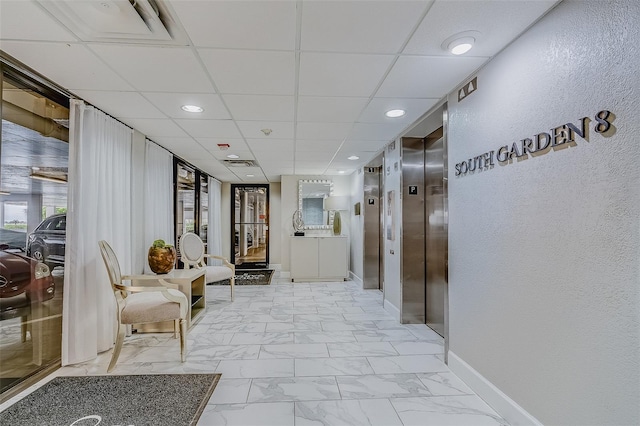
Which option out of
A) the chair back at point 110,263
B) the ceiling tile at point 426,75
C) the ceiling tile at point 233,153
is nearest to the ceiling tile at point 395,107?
the ceiling tile at point 426,75

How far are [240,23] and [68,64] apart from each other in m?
1.53

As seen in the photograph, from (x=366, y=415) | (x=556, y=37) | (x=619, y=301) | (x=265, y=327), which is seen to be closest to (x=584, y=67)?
(x=556, y=37)

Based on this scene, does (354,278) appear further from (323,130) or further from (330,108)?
(330,108)

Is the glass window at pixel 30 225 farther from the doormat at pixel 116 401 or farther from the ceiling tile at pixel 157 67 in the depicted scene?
the ceiling tile at pixel 157 67

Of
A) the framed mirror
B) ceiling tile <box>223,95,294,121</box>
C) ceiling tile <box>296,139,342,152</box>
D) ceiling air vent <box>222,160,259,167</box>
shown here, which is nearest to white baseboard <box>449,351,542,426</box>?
ceiling tile <box>223,95,294,121</box>

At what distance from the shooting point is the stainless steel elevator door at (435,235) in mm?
3807

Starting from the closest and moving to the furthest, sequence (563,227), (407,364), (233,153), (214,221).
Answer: (563,227) → (407,364) → (233,153) → (214,221)

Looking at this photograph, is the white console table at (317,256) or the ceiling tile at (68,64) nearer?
the ceiling tile at (68,64)

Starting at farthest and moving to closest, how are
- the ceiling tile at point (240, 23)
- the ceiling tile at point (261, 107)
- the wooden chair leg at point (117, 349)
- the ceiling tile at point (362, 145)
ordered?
the ceiling tile at point (362, 145), the ceiling tile at point (261, 107), the wooden chair leg at point (117, 349), the ceiling tile at point (240, 23)

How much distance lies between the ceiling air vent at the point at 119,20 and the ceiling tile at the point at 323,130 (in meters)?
1.92

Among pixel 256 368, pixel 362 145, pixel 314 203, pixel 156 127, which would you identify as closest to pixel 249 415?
pixel 256 368

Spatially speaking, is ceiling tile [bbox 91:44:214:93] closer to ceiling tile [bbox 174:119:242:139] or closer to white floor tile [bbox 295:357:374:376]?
ceiling tile [bbox 174:119:242:139]

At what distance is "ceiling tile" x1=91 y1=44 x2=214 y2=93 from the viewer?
2.10 m

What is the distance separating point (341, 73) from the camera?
2430 millimetres
